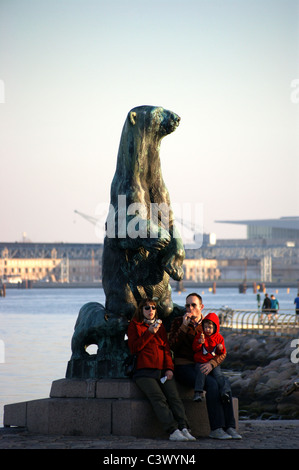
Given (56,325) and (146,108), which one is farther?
(56,325)

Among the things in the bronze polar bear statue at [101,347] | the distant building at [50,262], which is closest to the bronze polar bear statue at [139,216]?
the bronze polar bear statue at [101,347]

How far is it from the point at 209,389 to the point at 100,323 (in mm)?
1211

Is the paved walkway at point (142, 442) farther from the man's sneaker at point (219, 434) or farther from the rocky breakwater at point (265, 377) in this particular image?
the rocky breakwater at point (265, 377)

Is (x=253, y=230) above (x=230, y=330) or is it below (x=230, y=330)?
above

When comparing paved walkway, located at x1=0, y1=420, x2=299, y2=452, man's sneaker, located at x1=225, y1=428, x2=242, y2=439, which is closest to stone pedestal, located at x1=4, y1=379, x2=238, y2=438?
paved walkway, located at x1=0, y1=420, x2=299, y2=452

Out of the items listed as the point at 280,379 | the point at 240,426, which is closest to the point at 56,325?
the point at 280,379

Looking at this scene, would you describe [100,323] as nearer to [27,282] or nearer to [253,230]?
[27,282]

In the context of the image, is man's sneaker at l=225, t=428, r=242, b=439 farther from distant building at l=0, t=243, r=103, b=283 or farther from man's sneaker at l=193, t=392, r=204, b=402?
distant building at l=0, t=243, r=103, b=283

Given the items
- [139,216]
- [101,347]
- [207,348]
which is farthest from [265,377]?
[207,348]

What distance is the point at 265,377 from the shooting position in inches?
717

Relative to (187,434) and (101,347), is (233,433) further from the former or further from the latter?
(101,347)

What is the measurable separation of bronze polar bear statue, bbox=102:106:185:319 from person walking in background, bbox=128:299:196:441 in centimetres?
58
